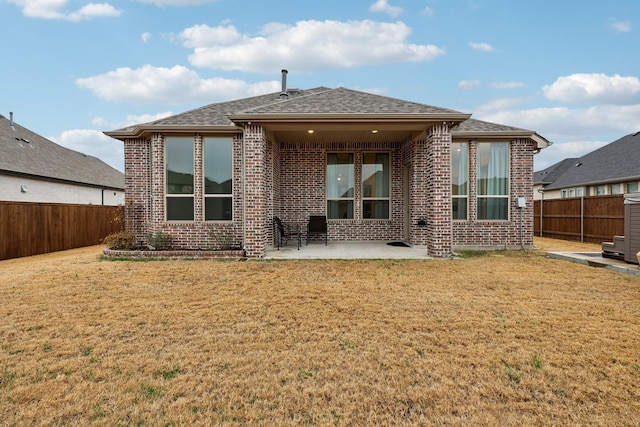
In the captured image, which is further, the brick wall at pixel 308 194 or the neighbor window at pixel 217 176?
the neighbor window at pixel 217 176

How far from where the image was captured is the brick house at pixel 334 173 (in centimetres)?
746

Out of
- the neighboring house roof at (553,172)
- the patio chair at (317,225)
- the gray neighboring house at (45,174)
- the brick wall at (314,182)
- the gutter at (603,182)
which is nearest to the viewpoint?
the patio chair at (317,225)

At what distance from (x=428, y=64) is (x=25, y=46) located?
17.7 m

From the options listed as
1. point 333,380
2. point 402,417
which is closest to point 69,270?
point 333,380

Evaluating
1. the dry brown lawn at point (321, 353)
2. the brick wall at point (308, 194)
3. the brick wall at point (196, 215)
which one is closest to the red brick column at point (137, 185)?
the brick wall at point (308, 194)

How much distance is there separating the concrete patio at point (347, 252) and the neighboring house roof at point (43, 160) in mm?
11929

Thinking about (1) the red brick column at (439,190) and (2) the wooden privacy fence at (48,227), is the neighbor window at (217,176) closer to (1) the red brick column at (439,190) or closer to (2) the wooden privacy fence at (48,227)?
(2) the wooden privacy fence at (48,227)

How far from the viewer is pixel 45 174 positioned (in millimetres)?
14078

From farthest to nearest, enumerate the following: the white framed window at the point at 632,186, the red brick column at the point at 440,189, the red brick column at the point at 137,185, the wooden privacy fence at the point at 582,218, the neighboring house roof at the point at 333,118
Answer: the white framed window at the point at 632,186 < the wooden privacy fence at the point at 582,218 < the red brick column at the point at 137,185 < the red brick column at the point at 440,189 < the neighboring house roof at the point at 333,118

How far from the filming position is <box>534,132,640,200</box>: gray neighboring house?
15.2 metres

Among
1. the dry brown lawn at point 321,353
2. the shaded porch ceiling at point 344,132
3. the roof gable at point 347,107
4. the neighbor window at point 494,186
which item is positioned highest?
the roof gable at point 347,107

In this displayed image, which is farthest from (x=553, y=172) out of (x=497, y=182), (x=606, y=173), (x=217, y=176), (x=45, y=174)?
(x=45, y=174)

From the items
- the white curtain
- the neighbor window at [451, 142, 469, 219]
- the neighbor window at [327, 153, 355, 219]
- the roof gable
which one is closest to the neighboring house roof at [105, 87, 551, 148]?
the roof gable

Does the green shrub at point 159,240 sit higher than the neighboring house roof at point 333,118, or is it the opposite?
the neighboring house roof at point 333,118
